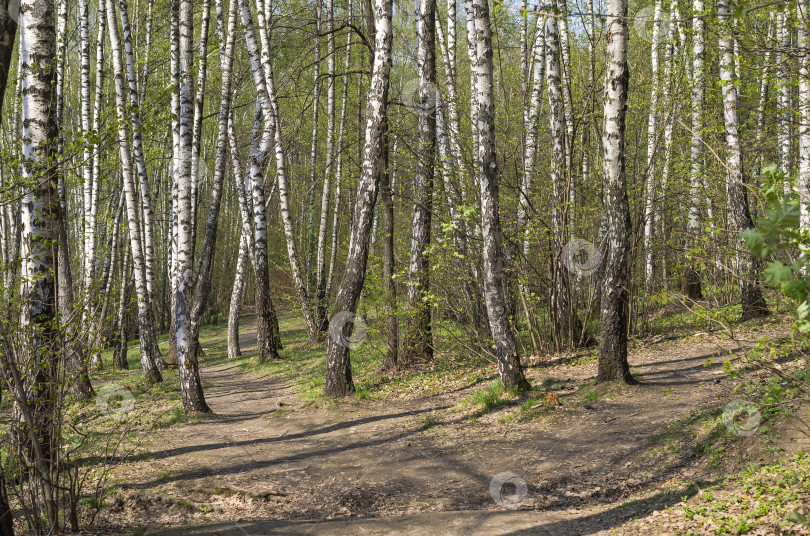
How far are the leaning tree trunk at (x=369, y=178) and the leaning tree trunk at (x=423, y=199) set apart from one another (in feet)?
4.42

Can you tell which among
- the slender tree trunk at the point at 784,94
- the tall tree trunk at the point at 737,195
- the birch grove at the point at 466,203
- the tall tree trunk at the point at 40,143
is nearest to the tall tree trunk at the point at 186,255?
the birch grove at the point at 466,203

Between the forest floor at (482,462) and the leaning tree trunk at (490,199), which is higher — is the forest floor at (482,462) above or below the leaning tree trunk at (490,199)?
below

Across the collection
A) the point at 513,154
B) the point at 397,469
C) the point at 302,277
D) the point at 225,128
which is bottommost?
the point at 397,469

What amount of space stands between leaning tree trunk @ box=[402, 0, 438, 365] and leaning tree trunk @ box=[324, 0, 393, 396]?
1348 millimetres

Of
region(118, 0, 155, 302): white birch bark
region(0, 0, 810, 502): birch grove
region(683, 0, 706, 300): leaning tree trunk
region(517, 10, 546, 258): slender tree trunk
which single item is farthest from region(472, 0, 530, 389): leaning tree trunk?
region(118, 0, 155, 302): white birch bark

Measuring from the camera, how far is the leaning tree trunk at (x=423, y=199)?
10.2 meters

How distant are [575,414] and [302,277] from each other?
1038cm

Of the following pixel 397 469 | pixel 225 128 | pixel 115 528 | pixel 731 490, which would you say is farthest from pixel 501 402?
pixel 225 128

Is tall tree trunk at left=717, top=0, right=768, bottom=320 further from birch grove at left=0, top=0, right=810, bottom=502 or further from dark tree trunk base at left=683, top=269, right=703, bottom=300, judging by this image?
dark tree trunk base at left=683, top=269, right=703, bottom=300

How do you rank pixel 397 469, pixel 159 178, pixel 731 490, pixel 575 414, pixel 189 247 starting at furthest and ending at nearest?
pixel 159 178 < pixel 189 247 < pixel 575 414 < pixel 397 469 < pixel 731 490

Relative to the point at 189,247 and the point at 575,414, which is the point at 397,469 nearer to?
the point at 575,414

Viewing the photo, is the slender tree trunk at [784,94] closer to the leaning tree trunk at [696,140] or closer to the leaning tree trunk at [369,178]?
the leaning tree trunk at [696,140]

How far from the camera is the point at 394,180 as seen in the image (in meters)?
11.6

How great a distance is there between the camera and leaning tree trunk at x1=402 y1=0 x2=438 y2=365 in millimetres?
10172
